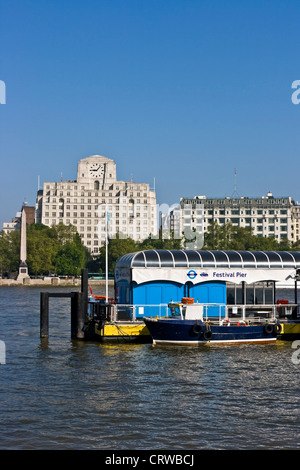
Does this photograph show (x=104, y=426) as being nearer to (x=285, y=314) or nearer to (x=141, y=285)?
(x=141, y=285)

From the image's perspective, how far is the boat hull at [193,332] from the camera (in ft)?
152

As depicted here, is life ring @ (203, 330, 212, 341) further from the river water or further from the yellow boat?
the yellow boat

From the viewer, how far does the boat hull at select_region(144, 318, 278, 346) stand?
46.4 meters

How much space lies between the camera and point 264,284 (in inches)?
2176

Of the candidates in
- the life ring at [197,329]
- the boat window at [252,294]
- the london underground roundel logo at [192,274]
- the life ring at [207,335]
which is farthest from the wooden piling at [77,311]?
the boat window at [252,294]

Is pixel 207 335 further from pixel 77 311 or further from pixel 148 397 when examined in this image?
pixel 148 397

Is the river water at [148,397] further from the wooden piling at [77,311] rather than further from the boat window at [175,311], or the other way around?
the boat window at [175,311]

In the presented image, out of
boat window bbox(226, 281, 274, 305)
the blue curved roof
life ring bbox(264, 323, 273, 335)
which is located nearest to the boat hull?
life ring bbox(264, 323, 273, 335)

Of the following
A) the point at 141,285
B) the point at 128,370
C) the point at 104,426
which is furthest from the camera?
the point at 141,285

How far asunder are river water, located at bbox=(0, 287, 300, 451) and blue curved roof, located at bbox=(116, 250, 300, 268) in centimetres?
683

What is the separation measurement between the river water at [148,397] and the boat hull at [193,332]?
2.05ft

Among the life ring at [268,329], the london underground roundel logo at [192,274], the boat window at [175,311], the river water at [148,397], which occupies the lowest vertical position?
the river water at [148,397]

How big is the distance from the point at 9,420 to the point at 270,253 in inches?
1234
